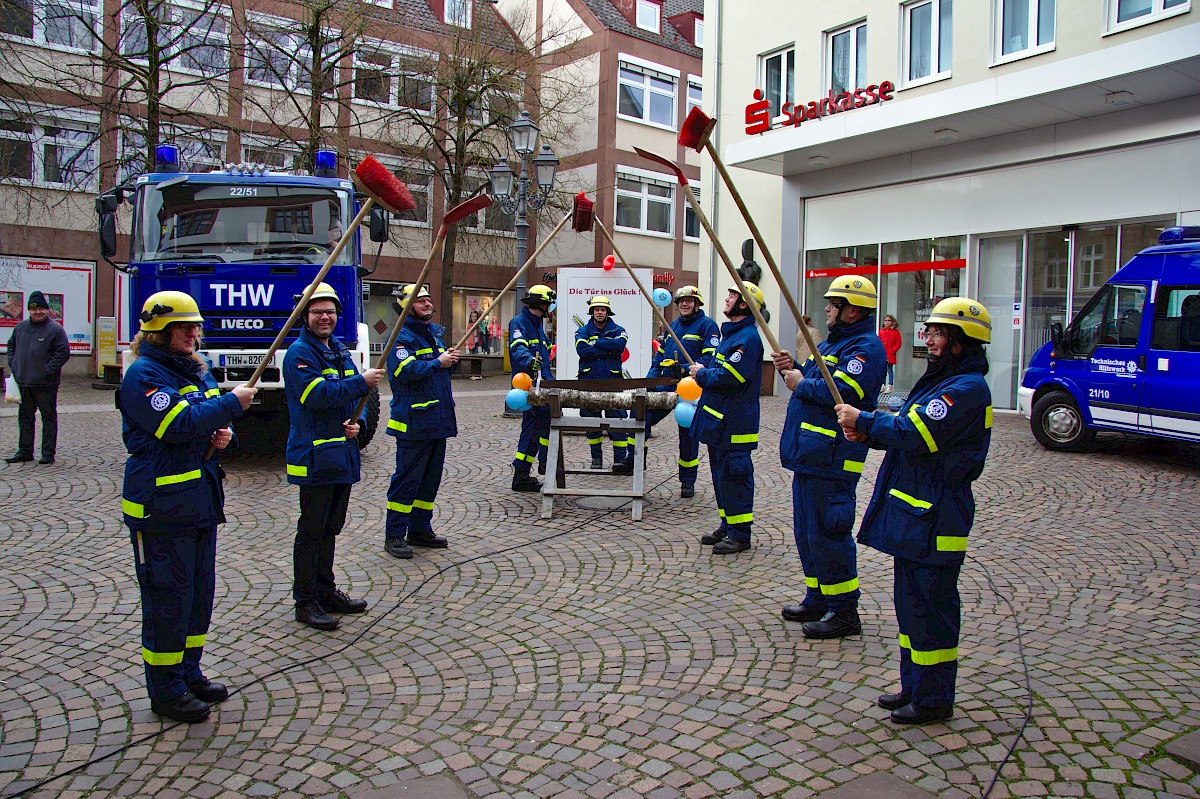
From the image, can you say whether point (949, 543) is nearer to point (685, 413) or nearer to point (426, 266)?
point (426, 266)

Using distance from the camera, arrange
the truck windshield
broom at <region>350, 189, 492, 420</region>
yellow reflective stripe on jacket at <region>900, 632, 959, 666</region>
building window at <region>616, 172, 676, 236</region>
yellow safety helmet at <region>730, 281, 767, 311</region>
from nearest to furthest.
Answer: yellow reflective stripe on jacket at <region>900, 632, 959, 666</region>, broom at <region>350, 189, 492, 420</region>, yellow safety helmet at <region>730, 281, 767, 311</region>, the truck windshield, building window at <region>616, 172, 676, 236</region>

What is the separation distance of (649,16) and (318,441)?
31153 millimetres

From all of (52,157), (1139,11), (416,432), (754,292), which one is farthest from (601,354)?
(52,157)

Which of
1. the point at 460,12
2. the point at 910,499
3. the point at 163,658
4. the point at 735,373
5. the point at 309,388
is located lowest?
the point at 163,658

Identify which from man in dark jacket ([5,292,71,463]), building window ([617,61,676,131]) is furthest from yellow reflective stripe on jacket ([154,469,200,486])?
building window ([617,61,676,131])

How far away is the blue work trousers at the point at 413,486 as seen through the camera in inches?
263

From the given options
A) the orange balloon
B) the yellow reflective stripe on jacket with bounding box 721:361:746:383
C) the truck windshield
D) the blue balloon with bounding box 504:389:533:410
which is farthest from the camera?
the truck windshield

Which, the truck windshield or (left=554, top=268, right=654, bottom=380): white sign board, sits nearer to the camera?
the truck windshield

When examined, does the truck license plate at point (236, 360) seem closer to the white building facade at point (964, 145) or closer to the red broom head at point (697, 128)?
the red broom head at point (697, 128)

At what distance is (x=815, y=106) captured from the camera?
1748 cm

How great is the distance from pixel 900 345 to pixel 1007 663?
44.4ft

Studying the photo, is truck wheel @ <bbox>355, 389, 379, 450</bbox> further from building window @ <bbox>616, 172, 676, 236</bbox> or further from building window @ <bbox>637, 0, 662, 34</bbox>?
building window @ <bbox>637, 0, 662, 34</bbox>

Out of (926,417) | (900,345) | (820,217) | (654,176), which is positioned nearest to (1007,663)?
(926,417)

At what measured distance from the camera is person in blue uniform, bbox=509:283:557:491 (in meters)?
9.18
